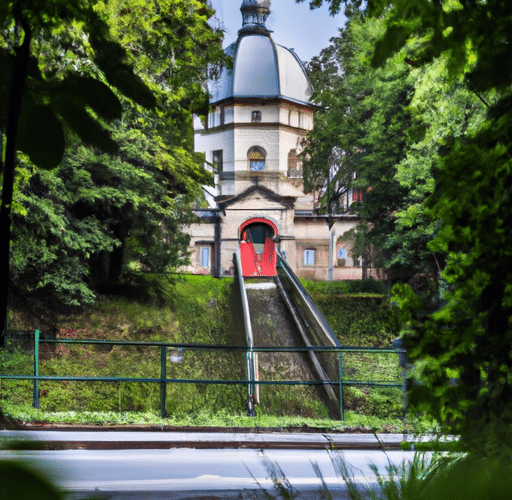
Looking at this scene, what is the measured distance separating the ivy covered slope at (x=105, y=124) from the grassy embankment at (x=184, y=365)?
563 millimetres

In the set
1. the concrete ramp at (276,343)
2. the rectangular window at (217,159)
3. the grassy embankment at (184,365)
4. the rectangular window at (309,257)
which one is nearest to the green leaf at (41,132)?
the rectangular window at (217,159)

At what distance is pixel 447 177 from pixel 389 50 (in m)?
0.18

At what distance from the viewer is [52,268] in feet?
6.80

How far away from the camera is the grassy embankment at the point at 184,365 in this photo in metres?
2.42

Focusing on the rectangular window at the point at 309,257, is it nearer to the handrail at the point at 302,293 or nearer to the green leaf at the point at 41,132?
the handrail at the point at 302,293

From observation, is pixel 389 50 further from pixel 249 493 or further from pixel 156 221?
pixel 156 221

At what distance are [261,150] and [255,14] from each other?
2.45ft

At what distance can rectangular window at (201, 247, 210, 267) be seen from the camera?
2.34m

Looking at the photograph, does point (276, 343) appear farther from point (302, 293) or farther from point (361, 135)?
point (361, 135)

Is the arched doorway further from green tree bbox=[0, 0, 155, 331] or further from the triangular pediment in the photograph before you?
green tree bbox=[0, 0, 155, 331]

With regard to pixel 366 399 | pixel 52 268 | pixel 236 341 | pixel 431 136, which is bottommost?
pixel 366 399

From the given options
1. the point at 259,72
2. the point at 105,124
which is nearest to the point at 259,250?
the point at 259,72

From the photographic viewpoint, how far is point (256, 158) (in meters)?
1.50

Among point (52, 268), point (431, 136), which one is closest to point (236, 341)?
point (52, 268)
